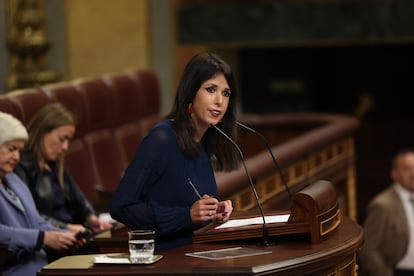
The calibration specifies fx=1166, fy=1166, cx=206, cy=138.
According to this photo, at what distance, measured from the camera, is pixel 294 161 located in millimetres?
6965

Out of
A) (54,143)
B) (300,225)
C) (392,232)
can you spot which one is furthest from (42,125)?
(392,232)

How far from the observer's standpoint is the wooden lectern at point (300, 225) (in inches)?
144

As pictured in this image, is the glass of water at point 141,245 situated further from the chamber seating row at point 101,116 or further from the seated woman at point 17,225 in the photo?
the chamber seating row at point 101,116

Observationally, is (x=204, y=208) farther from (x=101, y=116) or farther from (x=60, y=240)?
(x=101, y=116)

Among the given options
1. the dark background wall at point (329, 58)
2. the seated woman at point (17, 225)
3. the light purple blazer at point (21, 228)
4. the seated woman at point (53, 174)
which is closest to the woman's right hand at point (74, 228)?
the seated woman at point (53, 174)

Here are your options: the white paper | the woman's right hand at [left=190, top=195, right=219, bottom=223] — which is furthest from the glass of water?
the white paper

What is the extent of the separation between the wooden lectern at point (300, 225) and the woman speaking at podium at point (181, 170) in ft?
0.23

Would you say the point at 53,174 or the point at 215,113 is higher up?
the point at 215,113

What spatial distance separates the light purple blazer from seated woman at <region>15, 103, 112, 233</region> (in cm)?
41

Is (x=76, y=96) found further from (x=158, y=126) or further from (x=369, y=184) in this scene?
(x=369, y=184)

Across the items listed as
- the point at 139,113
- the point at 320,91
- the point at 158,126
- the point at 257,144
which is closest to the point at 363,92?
the point at 320,91

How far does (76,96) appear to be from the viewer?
7000 mm

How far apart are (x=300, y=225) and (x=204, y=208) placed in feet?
1.01

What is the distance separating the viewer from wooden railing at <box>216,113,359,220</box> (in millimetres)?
5832
